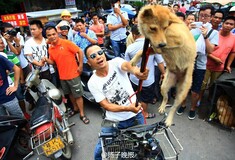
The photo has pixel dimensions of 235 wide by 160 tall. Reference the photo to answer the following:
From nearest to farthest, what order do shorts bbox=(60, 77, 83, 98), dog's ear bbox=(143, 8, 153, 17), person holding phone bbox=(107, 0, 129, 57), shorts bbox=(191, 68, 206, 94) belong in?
dog's ear bbox=(143, 8, 153, 17) → shorts bbox=(191, 68, 206, 94) → shorts bbox=(60, 77, 83, 98) → person holding phone bbox=(107, 0, 129, 57)

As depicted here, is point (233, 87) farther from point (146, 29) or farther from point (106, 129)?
point (146, 29)

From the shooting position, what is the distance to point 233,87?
121 inches

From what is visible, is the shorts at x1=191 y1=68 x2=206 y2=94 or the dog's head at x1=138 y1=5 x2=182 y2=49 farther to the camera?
the shorts at x1=191 y1=68 x2=206 y2=94

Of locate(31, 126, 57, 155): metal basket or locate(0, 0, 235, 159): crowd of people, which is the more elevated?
locate(0, 0, 235, 159): crowd of people

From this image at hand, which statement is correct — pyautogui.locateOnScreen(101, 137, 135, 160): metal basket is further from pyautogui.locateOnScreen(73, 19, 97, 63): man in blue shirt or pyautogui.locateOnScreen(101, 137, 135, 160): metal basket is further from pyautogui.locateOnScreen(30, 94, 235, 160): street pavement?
pyautogui.locateOnScreen(73, 19, 97, 63): man in blue shirt

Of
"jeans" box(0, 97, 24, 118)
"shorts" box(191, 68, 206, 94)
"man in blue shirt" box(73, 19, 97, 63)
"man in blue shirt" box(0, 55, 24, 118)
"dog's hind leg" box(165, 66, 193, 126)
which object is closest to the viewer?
"dog's hind leg" box(165, 66, 193, 126)

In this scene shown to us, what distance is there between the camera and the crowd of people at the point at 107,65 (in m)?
2.22

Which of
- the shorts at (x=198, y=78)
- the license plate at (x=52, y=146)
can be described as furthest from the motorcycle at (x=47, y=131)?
the shorts at (x=198, y=78)

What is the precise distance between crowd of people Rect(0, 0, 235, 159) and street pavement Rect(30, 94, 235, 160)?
7.6 inches

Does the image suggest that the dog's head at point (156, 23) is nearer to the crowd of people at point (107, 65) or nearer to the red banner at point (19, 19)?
the crowd of people at point (107, 65)

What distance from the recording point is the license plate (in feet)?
8.27

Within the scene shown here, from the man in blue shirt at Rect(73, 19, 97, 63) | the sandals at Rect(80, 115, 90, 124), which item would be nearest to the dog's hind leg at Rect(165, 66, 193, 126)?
the sandals at Rect(80, 115, 90, 124)

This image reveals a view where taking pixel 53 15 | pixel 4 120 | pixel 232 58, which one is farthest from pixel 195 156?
pixel 53 15

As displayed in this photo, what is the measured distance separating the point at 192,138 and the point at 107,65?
2.28 meters
